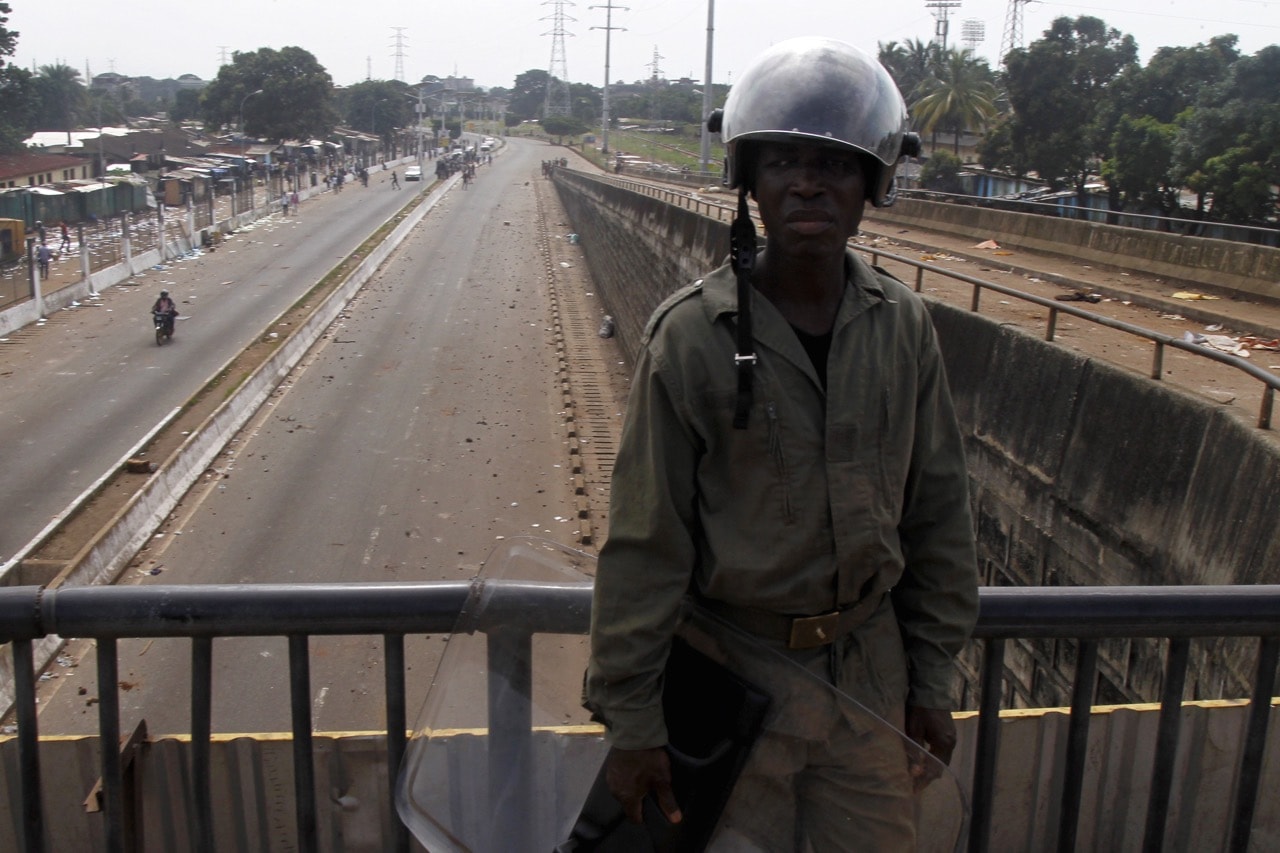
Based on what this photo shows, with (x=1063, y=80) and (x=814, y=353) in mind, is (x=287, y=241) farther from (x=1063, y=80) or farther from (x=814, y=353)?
(x=814, y=353)

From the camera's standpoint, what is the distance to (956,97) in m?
47.8

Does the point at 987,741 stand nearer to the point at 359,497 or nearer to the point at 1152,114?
the point at 359,497

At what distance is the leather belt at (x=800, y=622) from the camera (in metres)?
1.87

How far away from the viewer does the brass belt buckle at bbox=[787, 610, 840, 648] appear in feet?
6.12

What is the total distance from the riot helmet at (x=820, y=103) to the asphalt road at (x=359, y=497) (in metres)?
0.92

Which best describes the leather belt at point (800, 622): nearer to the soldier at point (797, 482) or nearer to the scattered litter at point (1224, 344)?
the soldier at point (797, 482)

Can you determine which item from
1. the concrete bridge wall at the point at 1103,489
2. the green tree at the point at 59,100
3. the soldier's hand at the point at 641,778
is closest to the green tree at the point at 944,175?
the concrete bridge wall at the point at 1103,489

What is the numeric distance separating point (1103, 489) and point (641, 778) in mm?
6166

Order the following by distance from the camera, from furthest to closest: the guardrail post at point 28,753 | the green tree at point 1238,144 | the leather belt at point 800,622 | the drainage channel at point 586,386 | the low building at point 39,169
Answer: the low building at point 39,169, the green tree at point 1238,144, the drainage channel at point 586,386, the guardrail post at point 28,753, the leather belt at point 800,622

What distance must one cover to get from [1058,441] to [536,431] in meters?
→ 14.8

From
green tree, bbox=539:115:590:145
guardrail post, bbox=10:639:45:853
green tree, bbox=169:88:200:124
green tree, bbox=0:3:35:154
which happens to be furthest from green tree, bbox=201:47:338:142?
guardrail post, bbox=10:639:45:853

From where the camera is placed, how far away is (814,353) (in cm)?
191

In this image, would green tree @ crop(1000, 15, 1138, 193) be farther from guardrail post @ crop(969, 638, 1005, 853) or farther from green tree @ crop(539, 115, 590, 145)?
green tree @ crop(539, 115, 590, 145)

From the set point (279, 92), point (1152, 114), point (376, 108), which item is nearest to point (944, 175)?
point (1152, 114)
